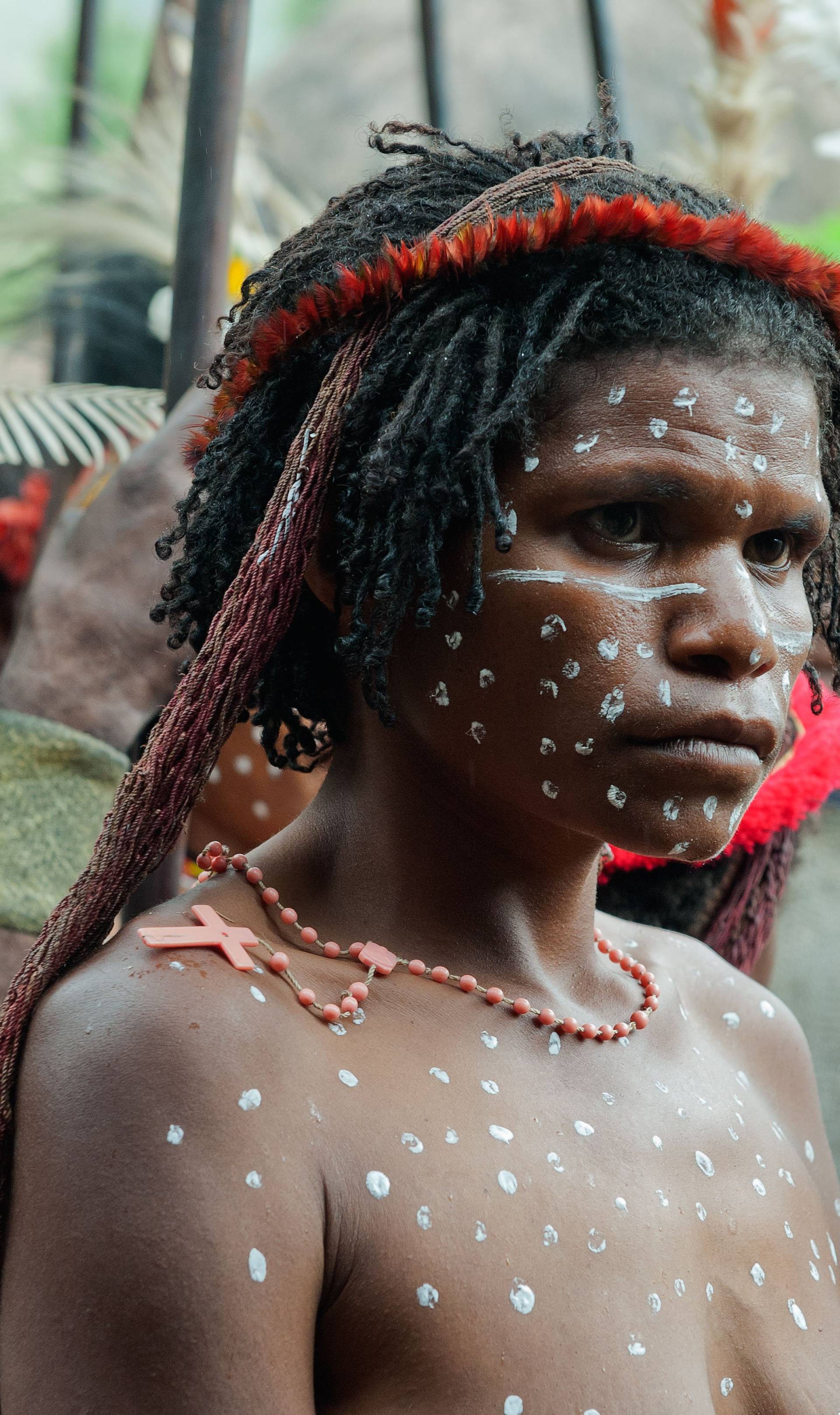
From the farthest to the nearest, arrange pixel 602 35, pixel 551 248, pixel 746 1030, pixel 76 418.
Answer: pixel 602 35 → pixel 76 418 → pixel 746 1030 → pixel 551 248

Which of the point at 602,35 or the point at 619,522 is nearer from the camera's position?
the point at 619,522

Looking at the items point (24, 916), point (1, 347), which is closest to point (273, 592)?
point (24, 916)

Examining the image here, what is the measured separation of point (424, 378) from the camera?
3.78ft

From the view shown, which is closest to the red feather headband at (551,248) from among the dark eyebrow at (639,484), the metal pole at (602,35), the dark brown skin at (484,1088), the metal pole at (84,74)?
the dark brown skin at (484,1088)

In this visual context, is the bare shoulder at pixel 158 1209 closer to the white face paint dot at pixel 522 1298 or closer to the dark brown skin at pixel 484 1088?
the dark brown skin at pixel 484 1088

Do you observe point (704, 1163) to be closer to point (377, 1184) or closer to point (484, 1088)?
point (484, 1088)

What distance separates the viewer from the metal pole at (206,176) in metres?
2.12

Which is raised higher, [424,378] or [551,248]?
[551,248]

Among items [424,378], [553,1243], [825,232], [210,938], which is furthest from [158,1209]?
[825,232]

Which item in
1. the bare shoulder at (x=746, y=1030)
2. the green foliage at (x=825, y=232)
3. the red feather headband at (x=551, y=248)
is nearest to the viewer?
the red feather headband at (x=551, y=248)

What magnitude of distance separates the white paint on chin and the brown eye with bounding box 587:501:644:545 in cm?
4

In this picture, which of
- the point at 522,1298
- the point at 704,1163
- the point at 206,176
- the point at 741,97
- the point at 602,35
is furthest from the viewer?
the point at 741,97

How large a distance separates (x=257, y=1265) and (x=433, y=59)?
306cm

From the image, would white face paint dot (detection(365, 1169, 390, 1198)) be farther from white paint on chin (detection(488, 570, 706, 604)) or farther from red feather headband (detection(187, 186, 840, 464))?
red feather headband (detection(187, 186, 840, 464))
